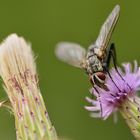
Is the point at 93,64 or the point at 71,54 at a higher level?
the point at 71,54

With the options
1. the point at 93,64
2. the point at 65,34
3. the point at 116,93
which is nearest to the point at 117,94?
the point at 116,93

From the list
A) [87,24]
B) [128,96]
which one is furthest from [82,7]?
[128,96]

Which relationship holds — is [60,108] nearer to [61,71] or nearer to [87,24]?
[61,71]

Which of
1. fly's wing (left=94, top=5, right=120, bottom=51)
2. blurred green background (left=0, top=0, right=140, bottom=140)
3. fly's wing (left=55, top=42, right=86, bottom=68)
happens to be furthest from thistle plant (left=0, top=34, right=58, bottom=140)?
blurred green background (left=0, top=0, right=140, bottom=140)

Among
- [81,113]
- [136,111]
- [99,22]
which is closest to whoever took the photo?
[136,111]

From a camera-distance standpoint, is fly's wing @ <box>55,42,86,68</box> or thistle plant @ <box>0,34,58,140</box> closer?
thistle plant @ <box>0,34,58,140</box>

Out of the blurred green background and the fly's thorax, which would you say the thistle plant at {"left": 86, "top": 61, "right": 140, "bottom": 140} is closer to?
the fly's thorax

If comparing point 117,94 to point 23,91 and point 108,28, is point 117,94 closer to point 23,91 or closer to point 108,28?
point 108,28
